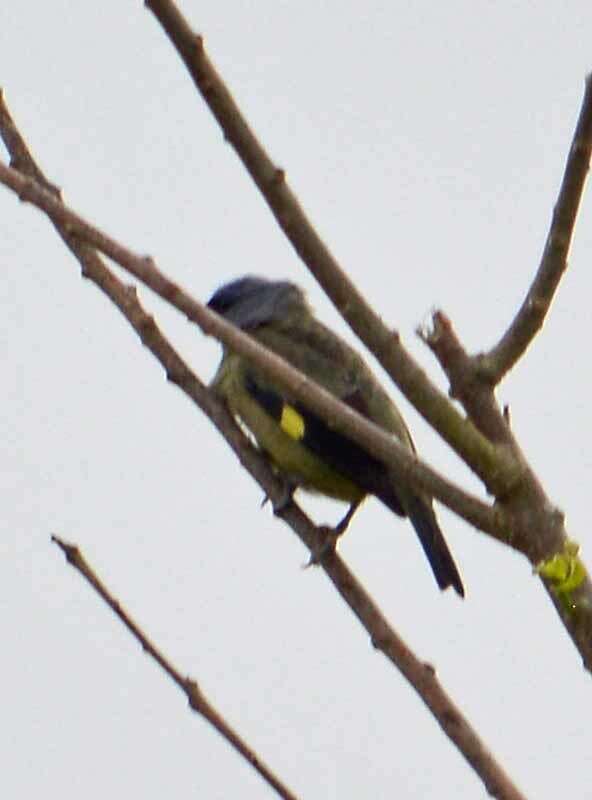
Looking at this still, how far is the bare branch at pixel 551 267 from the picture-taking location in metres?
3.05

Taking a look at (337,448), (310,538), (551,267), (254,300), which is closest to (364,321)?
(551,267)

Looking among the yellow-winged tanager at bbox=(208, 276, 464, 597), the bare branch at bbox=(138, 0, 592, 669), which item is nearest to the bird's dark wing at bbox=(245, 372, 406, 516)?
the yellow-winged tanager at bbox=(208, 276, 464, 597)

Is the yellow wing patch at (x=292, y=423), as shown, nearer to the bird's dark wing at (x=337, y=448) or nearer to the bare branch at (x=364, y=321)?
the bird's dark wing at (x=337, y=448)

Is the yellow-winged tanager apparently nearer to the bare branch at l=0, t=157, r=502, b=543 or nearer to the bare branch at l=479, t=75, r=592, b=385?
the bare branch at l=479, t=75, r=592, b=385

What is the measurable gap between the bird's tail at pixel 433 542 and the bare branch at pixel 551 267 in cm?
248

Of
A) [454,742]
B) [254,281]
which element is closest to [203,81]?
[454,742]

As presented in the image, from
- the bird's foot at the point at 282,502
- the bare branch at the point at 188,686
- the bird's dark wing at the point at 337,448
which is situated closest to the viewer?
the bare branch at the point at 188,686

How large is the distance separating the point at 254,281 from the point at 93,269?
3.77 metres

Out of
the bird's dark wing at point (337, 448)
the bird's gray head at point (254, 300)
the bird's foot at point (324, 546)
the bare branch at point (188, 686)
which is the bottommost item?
the bare branch at point (188, 686)

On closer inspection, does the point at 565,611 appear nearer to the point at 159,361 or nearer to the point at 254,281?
the point at 159,361

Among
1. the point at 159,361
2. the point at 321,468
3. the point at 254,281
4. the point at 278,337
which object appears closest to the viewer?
the point at 159,361

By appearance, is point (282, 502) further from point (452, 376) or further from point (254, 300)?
point (254, 300)

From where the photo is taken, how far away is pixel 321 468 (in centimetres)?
647

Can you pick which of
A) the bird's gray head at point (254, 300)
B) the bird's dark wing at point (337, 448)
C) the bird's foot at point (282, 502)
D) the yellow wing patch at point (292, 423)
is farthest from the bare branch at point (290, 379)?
the bird's gray head at point (254, 300)
